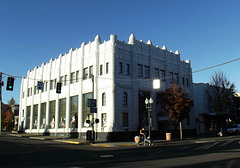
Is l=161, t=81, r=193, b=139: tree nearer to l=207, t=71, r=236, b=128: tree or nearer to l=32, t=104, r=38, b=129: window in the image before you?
l=207, t=71, r=236, b=128: tree

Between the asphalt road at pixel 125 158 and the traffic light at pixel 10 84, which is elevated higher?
the traffic light at pixel 10 84

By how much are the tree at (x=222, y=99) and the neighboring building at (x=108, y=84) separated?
19.5 ft

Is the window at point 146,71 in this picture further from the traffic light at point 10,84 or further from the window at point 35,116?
the window at point 35,116

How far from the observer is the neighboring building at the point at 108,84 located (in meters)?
30.7

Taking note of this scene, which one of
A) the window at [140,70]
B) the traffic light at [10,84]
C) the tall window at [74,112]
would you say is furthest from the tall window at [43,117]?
the traffic light at [10,84]

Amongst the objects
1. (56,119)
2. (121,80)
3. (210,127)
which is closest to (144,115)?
(121,80)

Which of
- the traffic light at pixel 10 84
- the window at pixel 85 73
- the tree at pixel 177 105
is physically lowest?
the tree at pixel 177 105

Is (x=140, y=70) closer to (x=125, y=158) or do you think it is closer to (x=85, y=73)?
(x=85, y=73)

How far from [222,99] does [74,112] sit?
27.3 meters

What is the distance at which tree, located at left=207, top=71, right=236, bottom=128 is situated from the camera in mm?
42531

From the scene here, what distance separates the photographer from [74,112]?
36.5 m

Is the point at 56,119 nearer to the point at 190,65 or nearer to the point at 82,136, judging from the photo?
the point at 82,136

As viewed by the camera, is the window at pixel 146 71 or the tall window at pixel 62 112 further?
the tall window at pixel 62 112

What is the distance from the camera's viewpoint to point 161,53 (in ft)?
127
